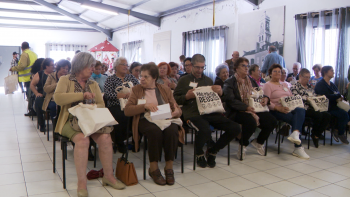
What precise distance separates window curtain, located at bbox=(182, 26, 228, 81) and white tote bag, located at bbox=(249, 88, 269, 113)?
402cm

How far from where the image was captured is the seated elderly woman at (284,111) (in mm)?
3395

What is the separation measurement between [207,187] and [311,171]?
122cm

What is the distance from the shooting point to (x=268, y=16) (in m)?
6.05

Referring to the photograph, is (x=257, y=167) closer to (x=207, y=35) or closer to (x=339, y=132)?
(x=339, y=132)

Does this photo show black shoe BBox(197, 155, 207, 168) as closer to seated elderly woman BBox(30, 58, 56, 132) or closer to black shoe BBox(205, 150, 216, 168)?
black shoe BBox(205, 150, 216, 168)

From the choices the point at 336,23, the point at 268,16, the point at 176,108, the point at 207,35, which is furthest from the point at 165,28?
the point at 176,108

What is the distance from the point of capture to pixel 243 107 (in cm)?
323

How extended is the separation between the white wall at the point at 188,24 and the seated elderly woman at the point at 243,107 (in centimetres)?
377

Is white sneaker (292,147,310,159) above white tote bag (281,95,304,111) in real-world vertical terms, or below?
below

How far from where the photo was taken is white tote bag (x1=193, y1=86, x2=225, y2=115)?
2906 millimetres

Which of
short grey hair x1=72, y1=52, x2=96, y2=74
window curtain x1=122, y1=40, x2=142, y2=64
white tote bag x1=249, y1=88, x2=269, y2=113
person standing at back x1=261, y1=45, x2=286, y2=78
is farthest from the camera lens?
window curtain x1=122, y1=40, x2=142, y2=64

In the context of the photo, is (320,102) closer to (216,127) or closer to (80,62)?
(216,127)

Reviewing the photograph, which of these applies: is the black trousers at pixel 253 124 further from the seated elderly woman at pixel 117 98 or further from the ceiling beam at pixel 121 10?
the ceiling beam at pixel 121 10

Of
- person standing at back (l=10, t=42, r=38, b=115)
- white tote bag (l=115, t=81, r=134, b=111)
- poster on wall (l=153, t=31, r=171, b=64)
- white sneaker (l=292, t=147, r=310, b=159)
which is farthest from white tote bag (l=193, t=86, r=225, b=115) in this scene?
poster on wall (l=153, t=31, r=171, b=64)
